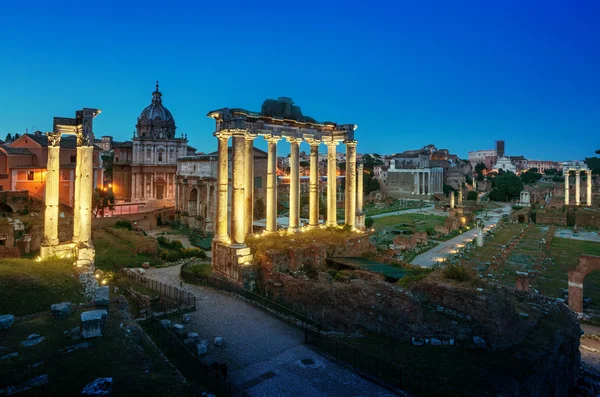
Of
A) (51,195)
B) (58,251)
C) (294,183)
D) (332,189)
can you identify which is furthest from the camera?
(332,189)

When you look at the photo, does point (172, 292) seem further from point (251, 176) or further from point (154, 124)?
point (154, 124)

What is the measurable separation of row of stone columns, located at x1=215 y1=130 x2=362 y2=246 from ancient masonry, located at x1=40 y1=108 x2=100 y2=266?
6048 mm

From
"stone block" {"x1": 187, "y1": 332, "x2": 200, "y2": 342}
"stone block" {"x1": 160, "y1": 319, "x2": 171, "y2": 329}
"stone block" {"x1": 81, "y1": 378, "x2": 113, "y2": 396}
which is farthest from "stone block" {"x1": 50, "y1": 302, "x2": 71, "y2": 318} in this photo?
"stone block" {"x1": 81, "y1": 378, "x2": 113, "y2": 396}

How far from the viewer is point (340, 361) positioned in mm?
10852

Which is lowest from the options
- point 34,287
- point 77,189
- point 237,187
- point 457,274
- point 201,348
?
point 201,348

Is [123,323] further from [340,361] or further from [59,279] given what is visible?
[340,361]

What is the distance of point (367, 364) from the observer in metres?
10.4

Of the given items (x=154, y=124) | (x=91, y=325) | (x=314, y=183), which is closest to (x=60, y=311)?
(x=91, y=325)

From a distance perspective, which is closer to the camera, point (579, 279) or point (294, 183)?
point (579, 279)

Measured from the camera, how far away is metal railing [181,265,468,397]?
9.07 meters

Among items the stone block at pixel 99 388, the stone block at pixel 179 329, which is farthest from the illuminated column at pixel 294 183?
the stone block at pixel 99 388

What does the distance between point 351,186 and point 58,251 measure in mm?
16454

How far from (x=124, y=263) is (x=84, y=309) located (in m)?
12.8

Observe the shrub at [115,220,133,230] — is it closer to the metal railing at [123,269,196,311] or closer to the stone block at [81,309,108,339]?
the metal railing at [123,269,196,311]
